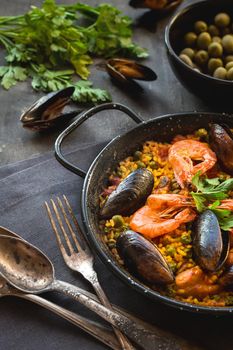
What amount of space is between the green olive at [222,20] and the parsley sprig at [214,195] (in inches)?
48.6

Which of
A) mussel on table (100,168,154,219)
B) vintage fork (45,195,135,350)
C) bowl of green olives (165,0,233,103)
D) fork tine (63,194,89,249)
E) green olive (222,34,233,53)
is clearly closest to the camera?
vintage fork (45,195,135,350)

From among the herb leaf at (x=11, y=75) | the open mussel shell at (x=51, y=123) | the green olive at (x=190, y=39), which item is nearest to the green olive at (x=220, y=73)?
the green olive at (x=190, y=39)

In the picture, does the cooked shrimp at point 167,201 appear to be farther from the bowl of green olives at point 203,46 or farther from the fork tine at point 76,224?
the bowl of green olives at point 203,46

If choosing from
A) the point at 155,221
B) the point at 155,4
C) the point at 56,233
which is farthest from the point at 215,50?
the point at 56,233

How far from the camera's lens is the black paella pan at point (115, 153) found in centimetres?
193

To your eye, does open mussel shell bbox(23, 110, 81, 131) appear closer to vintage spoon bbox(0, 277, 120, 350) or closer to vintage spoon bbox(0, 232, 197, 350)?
vintage spoon bbox(0, 232, 197, 350)

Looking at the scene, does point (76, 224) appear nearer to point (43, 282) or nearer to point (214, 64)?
point (43, 282)

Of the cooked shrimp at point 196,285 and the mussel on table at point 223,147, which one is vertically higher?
the mussel on table at point 223,147

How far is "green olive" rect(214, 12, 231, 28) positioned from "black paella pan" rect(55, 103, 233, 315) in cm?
86

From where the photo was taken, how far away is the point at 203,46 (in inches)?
119

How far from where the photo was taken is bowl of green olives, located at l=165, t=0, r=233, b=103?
274 cm

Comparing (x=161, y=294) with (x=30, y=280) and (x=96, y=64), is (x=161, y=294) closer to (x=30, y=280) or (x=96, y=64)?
(x=30, y=280)

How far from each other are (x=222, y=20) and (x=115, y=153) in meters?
1.20

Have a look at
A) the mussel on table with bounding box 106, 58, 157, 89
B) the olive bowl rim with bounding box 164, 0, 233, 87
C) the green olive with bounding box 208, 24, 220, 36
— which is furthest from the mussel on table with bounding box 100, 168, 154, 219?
the green olive with bounding box 208, 24, 220, 36
